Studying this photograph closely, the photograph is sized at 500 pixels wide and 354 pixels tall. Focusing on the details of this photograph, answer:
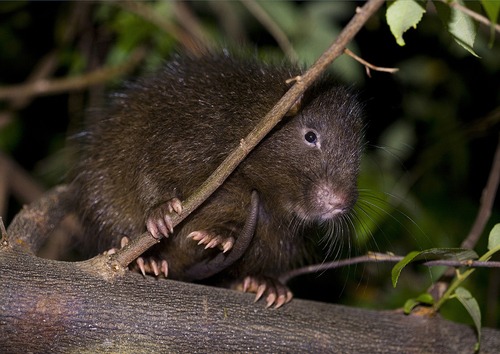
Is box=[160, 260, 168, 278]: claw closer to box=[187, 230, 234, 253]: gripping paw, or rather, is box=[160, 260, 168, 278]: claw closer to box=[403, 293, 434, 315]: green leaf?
box=[187, 230, 234, 253]: gripping paw

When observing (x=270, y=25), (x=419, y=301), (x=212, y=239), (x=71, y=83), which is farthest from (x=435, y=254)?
(x=71, y=83)

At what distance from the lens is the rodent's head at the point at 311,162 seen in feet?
12.6

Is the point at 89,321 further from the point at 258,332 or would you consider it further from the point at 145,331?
the point at 258,332

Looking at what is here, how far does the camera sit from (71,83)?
607cm

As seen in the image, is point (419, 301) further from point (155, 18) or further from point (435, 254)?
point (155, 18)

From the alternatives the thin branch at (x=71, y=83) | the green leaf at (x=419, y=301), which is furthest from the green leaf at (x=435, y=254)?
the thin branch at (x=71, y=83)

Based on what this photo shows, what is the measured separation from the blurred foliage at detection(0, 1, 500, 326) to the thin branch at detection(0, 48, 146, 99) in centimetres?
8

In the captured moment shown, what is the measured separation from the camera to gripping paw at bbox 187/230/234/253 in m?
3.79

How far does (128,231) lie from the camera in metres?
4.15

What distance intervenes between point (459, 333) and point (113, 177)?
197cm

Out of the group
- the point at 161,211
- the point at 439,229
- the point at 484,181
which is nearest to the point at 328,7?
the point at 439,229

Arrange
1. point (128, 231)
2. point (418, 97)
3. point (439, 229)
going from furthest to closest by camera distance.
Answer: point (418, 97)
point (439, 229)
point (128, 231)

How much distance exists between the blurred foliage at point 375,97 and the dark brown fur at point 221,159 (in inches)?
39.3

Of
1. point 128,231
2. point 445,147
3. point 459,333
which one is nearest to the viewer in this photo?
point 459,333
